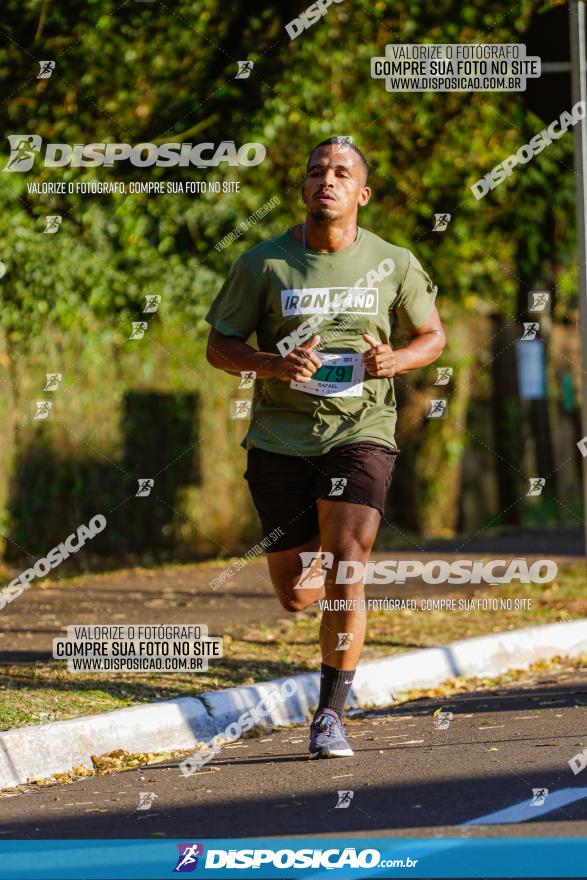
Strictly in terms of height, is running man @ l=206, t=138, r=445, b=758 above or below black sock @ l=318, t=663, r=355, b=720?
above

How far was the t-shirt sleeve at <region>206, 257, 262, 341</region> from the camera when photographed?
626 cm

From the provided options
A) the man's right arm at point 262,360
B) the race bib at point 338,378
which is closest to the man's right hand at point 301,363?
the man's right arm at point 262,360

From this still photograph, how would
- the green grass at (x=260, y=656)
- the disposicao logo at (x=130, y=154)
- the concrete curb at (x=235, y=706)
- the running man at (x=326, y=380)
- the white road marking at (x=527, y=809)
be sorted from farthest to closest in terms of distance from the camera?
the disposicao logo at (x=130, y=154) < the green grass at (x=260, y=656) < the concrete curb at (x=235, y=706) < the running man at (x=326, y=380) < the white road marking at (x=527, y=809)

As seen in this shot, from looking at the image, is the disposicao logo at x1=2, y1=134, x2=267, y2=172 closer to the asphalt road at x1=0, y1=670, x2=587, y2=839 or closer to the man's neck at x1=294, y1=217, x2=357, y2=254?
the man's neck at x1=294, y1=217, x2=357, y2=254

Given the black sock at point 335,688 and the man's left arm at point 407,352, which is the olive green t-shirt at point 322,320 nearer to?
the man's left arm at point 407,352

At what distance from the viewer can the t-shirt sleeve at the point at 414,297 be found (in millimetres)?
6324

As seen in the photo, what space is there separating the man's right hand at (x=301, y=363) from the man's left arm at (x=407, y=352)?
0.70ft

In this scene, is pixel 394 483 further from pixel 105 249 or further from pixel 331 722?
pixel 331 722

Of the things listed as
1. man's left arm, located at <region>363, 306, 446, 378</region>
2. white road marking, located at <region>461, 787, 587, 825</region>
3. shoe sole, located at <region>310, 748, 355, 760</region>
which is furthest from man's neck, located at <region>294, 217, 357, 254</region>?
white road marking, located at <region>461, 787, 587, 825</region>

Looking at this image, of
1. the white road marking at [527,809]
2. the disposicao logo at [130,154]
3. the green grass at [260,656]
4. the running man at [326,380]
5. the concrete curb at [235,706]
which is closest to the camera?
the white road marking at [527,809]

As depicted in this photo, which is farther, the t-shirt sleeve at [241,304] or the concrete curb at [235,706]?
the t-shirt sleeve at [241,304]

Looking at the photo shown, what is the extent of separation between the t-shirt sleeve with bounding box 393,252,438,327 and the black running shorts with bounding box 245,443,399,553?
570 millimetres

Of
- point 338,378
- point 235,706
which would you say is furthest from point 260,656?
point 338,378

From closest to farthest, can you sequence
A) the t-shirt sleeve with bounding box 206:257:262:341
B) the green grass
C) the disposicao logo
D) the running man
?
1. the running man
2. the t-shirt sleeve with bounding box 206:257:262:341
3. the green grass
4. the disposicao logo
